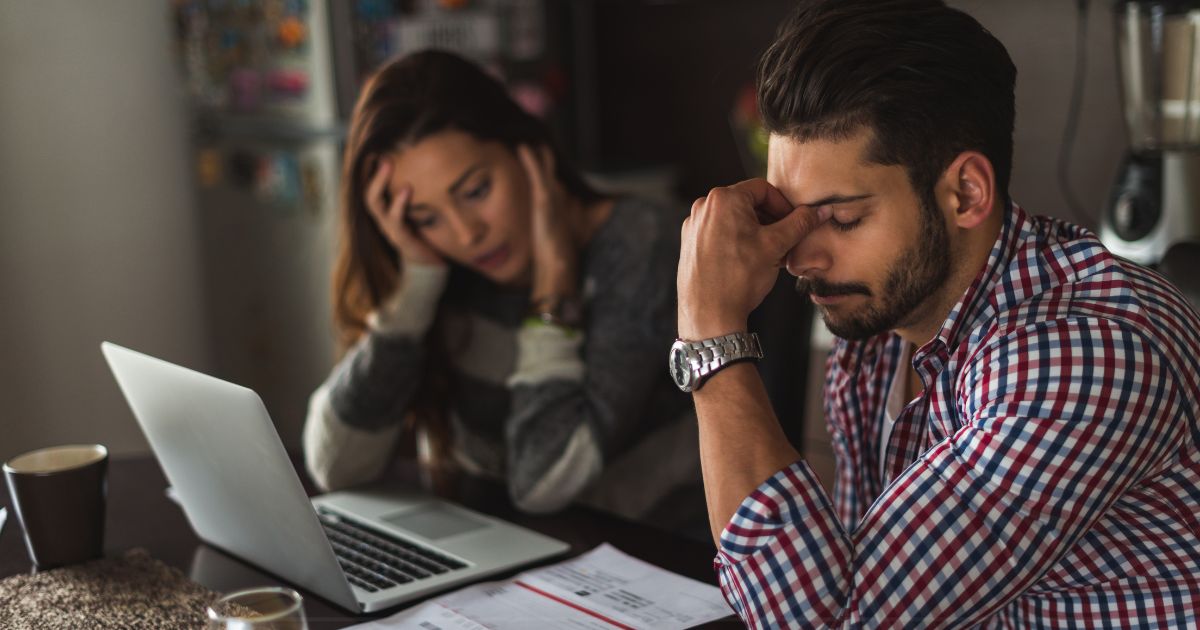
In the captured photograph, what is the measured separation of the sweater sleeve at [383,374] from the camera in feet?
5.40

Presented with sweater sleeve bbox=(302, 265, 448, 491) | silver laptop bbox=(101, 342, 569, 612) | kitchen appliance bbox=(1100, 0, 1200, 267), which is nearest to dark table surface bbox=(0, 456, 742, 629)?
silver laptop bbox=(101, 342, 569, 612)

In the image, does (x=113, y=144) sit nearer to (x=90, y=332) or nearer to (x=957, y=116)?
(x=90, y=332)

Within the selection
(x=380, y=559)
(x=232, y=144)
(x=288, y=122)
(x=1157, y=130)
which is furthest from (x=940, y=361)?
(x=232, y=144)

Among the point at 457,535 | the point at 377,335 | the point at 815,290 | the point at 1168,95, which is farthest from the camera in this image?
the point at 1168,95

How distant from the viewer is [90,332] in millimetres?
3209

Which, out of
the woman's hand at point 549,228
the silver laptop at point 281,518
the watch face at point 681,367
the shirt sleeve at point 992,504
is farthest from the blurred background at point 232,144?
the shirt sleeve at point 992,504

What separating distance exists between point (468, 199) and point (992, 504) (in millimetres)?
952

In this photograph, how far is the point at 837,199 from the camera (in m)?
1.02

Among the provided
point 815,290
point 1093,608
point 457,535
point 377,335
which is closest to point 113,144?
point 377,335

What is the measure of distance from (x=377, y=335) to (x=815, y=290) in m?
0.80

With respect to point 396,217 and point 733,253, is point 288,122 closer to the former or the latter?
point 396,217

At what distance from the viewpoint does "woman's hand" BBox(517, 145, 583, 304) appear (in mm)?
1655

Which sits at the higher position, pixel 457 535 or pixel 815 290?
pixel 815 290

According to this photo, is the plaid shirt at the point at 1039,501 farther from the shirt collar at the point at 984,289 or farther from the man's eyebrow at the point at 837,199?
the man's eyebrow at the point at 837,199
